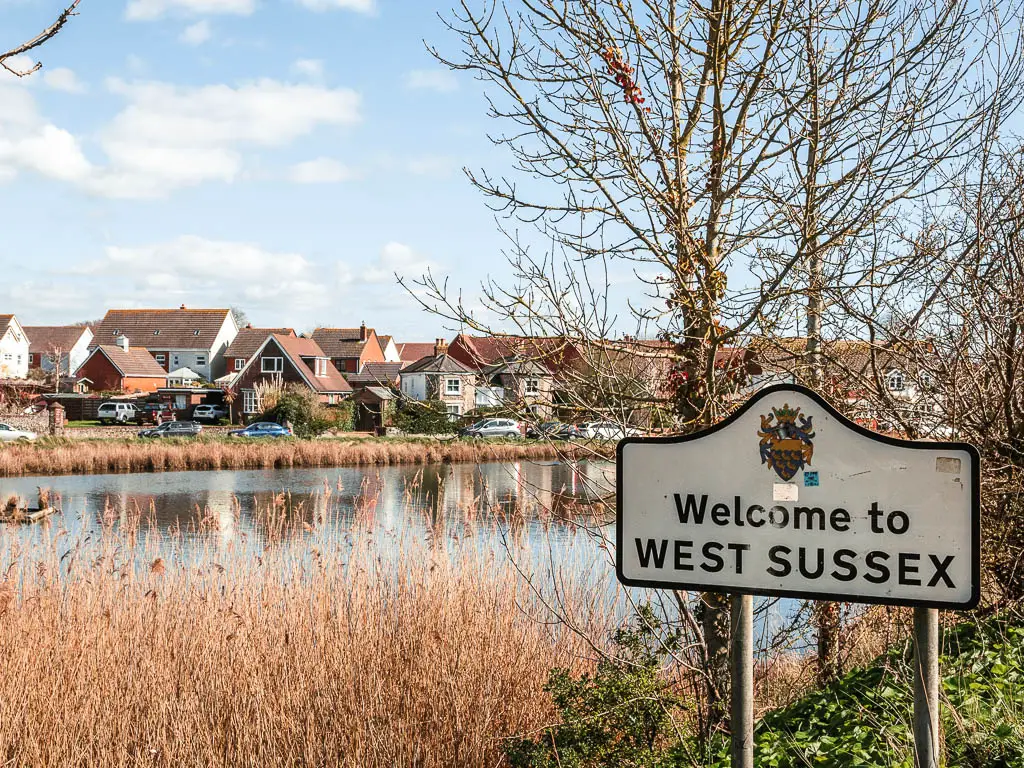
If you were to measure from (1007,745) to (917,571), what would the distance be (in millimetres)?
1434

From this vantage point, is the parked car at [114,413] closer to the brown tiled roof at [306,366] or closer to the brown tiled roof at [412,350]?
the brown tiled roof at [306,366]

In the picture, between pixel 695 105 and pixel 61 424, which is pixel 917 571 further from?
pixel 61 424

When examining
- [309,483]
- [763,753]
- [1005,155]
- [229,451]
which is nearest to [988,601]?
[763,753]

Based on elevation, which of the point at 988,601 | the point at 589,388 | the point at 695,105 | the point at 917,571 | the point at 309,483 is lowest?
the point at 309,483

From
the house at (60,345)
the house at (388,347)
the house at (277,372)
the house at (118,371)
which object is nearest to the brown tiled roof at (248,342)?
the house at (118,371)

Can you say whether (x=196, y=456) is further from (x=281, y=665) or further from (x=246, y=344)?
(x=246, y=344)

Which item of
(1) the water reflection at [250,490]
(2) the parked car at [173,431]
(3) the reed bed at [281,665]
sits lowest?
(1) the water reflection at [250,490]

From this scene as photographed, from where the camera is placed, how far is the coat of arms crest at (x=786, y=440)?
2396 millimetres

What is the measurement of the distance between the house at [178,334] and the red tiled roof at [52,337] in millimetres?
3250

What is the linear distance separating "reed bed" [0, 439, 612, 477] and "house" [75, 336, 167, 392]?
32438 millimetres

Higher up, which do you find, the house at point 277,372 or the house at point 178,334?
the house at point 178,334

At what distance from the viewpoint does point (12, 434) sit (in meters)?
36.4

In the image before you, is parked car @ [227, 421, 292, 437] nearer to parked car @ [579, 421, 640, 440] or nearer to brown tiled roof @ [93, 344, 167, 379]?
brown tiled roof @ [93, 344, 167, 379]

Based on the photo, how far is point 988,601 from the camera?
502 centimetres
